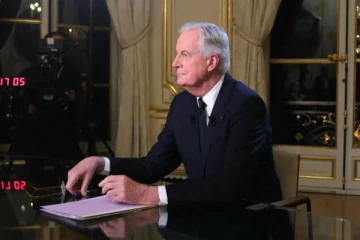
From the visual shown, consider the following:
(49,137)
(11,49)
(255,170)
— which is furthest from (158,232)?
(11,49)

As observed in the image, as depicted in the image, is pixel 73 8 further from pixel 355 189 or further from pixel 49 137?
pixel 355 189

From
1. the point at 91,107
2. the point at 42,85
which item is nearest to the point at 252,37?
the point at 91,107

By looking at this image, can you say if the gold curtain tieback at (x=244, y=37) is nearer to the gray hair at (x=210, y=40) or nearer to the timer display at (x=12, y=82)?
the timer display at (x=12, y=82)

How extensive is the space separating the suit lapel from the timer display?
2.87 m

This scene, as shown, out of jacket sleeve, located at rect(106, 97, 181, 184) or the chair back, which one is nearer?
jacket sleeve, located at rect(106, 97, 181, 184)

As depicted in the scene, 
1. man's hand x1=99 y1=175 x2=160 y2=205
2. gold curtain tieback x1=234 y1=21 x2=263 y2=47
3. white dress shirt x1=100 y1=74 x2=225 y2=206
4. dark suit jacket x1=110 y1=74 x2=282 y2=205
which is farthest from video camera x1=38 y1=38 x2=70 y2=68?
man's hand x1=99 y1=175 x2=160 y2=205

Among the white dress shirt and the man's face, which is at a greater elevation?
the man's face

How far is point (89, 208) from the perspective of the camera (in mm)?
1516

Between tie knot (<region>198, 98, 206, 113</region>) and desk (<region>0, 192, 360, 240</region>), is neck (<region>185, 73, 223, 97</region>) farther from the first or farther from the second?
desk (<region>0, 192, 360, 240</region>)

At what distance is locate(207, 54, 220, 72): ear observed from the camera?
1865 mm

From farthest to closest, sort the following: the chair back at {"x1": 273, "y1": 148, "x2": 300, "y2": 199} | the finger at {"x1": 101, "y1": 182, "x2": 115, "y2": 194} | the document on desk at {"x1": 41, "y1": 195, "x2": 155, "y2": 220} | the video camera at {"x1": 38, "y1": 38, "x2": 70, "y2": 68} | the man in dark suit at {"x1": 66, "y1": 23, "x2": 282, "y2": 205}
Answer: the video camera at {"x1": 38, "y1": 38, "x2": 70, "y2": 68}, the chair back at {"x1": 273, "y1": 148, "x2": 300, "y2": 199}, the man in dark suit at {"x1": 66, "y1": 23, "x2": 282, "y2": 205}, the finger at {"x1": 101, "y1": 182, "x2": 115, "y2": 194}, the document on desk at {"x1": 41, "y1": 195, "x2": 155, "y2": 220}

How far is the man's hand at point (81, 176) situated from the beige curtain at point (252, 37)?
309 centimetres

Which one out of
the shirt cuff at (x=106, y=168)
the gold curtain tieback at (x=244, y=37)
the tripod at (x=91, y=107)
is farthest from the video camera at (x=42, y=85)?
the shirt cuff at (x=106, y=168)

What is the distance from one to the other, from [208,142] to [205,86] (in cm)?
21
